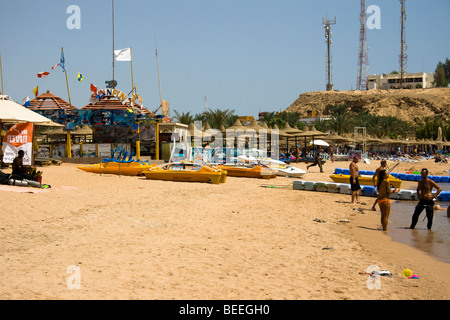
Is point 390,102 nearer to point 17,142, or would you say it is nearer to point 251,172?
point 251,172

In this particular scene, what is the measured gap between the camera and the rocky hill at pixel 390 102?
369 feet

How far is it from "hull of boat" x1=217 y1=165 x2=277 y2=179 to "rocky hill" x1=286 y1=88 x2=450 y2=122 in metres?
94.5

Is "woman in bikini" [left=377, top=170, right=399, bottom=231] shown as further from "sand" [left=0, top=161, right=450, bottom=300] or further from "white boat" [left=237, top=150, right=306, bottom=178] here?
"white boat" [left=237, top=150, right=306, bottom=178]

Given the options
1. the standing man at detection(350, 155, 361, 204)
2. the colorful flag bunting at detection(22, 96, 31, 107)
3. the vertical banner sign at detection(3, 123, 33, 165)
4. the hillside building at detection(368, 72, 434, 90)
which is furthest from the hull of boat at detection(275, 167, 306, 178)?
the hillside building at detection(368, 72, 434, 90)

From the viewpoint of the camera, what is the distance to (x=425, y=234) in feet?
35.9

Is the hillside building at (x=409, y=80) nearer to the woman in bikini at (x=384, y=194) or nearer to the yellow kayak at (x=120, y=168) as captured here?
the yellow kayak at (x=120, y=168)

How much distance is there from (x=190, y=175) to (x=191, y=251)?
11049 mm

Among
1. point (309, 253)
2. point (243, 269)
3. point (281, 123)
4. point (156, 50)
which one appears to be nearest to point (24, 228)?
point (243, 269)

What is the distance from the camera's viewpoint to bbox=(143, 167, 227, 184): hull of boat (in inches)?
719

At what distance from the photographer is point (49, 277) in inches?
219

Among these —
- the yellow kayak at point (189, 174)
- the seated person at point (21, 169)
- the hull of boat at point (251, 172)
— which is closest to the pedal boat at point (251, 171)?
the hull of boat at point (251, 172)

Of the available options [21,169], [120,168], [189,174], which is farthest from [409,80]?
[21,169]

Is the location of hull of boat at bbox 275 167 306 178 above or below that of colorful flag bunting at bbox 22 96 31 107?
below

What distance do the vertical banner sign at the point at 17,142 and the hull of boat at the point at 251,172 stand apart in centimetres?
1005
